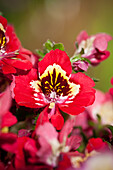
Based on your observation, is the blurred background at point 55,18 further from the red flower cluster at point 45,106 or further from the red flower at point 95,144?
the red flower at point 95,144

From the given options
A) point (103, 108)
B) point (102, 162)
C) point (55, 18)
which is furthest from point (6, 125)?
point (55, 18)

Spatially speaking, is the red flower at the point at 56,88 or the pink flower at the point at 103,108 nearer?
the red flower at the point at 56,88

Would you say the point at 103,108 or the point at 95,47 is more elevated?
the point at 95,47

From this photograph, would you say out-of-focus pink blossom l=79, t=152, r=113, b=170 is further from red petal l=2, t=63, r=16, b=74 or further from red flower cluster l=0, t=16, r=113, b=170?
red petal l=2, t=63, r=16, b=74

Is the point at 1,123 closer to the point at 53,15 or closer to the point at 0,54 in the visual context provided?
the point at 0,54

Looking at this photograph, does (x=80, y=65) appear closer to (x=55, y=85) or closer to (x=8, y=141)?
(x=55, y=85)

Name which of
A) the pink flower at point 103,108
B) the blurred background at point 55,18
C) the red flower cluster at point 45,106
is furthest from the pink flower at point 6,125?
the blurred background at point 55,18
